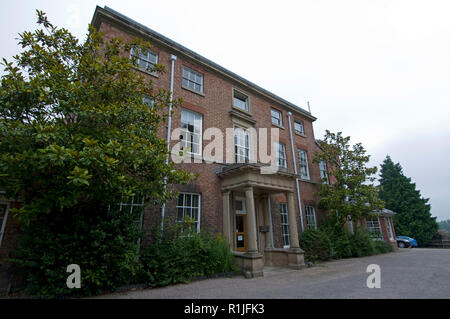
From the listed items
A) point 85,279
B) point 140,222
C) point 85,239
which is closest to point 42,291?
point 85,279

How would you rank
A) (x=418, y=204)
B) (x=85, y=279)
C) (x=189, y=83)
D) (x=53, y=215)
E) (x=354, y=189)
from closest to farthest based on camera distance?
1. (x=85, y=279)
2. (x=53, y=215)
3. (x=189, y=83)
4. (x=354, y=189)
5. (x=418, y=204)

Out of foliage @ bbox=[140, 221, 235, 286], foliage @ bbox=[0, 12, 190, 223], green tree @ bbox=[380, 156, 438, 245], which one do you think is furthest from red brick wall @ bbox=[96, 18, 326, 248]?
green tree @ bbox=[380, 156, 438, 245]

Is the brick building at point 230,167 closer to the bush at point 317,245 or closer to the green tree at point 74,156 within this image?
the bush at point 317,245

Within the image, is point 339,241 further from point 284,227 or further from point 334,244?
point 284,227

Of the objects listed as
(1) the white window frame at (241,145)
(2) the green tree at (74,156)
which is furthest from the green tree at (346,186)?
(2) the green tree at (74,156)

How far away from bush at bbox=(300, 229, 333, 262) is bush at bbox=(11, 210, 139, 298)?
9.08 meters

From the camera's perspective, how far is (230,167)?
10.1 metres

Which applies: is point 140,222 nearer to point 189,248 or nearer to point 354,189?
point 189,248

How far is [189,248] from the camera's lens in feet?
25.6

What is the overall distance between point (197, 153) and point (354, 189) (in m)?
10.2

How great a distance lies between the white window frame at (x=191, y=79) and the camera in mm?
11358

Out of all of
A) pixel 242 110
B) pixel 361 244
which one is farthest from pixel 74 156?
pixel 361 244

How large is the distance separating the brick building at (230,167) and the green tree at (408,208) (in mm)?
17898

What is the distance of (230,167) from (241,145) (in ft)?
8.27
